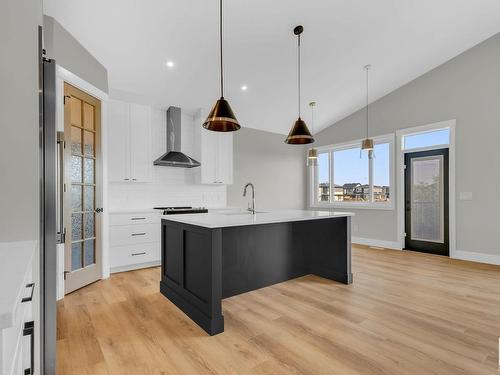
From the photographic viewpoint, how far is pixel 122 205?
4398 millimetres

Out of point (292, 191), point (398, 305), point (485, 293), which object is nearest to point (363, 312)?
point (398, 305)

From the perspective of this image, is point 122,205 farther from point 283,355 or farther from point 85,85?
point 283,355

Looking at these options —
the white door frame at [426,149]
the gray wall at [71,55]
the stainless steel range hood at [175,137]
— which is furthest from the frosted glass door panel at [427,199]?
the gray wall at [71,55]

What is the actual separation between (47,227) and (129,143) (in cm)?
304

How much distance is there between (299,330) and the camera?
2221 mm

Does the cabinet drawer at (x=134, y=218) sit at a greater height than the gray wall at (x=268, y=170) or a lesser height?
lesser

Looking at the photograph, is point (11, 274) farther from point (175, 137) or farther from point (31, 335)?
point (175, 137)

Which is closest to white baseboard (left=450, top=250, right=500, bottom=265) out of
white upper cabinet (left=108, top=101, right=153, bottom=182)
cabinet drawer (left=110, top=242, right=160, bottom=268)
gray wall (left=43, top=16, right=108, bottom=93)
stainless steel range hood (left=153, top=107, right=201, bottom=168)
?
stainless steel range hood (left=153, top=107, right=201, bottom=168)

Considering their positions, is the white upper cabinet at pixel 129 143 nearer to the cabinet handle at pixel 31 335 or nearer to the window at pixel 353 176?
the cabinet handle at pixel 31 335

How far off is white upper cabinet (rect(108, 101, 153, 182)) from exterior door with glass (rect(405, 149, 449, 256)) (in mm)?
5044

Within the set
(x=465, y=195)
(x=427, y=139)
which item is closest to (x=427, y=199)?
(x=465, y=195)

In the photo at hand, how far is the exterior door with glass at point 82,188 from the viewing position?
3.08 m

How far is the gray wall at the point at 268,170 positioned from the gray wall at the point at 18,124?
4.31m

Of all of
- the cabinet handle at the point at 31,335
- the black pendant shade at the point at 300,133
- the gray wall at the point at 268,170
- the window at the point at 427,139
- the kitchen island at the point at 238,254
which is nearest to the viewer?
the cabinet handle at the point at 31,335
